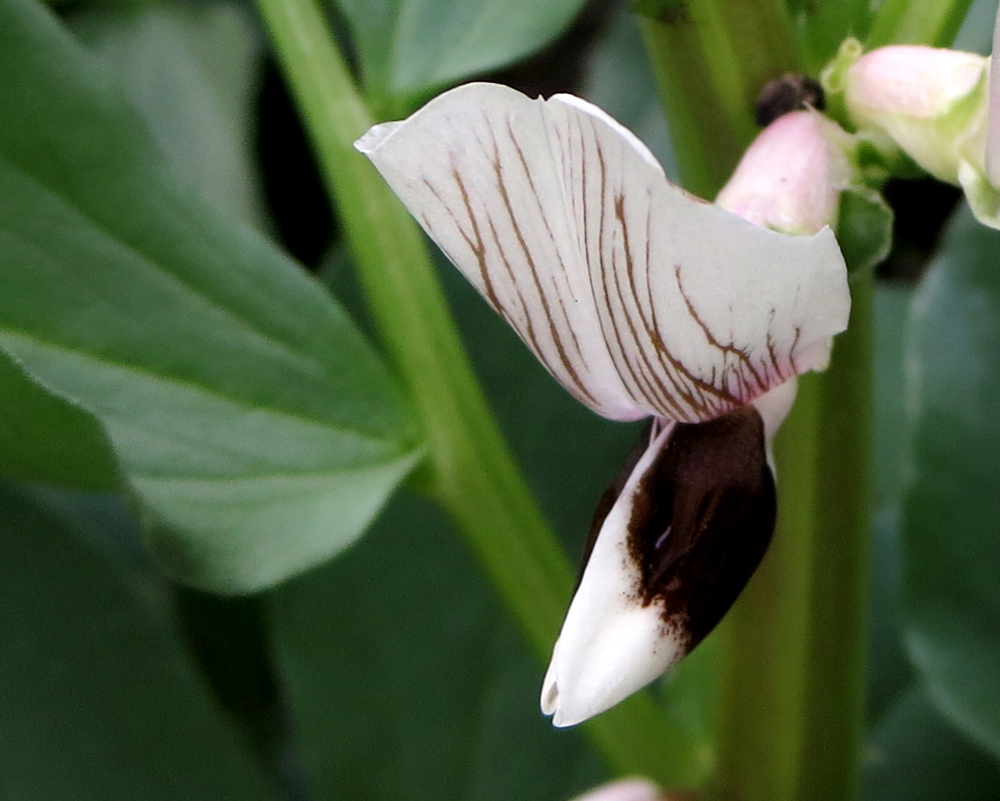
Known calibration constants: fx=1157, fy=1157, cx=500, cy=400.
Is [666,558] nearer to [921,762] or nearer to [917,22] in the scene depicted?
[917,22]

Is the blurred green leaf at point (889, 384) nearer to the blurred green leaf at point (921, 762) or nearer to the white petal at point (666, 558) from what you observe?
the blurred green leaf at point (921, 762)

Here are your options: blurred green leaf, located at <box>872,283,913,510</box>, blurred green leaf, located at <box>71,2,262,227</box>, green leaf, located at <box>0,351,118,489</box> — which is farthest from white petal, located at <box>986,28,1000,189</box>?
blurred green leaf, located at <box>71,2,262,227</box>

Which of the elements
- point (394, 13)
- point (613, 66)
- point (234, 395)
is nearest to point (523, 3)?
point (394, 13)

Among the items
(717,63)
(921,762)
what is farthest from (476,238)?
(921,762)

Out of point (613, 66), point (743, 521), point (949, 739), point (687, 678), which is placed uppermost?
point (743, 521)

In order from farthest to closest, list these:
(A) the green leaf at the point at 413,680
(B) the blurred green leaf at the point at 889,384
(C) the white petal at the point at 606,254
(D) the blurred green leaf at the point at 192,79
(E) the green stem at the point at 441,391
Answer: (D) the blurred green leaf at the point at 192,79 < (B) the blurred green leaf at the point at 889,384 < (A) the green leaf at the point at 413,680 < (E) the green stem at the point at 441,391 < (C) the white petal at the point at 606,254

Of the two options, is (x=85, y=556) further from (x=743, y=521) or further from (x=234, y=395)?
(x=743, y=521)

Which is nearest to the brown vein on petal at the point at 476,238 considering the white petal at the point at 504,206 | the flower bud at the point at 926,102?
the white petal at the point at 504,206
